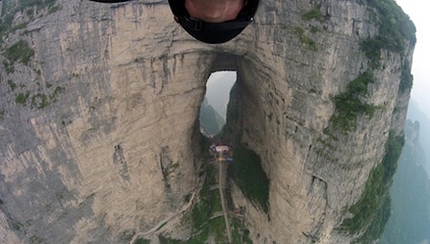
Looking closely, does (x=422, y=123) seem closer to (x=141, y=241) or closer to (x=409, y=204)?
(x=409, y=204)

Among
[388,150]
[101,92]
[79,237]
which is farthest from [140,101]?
[388,150]

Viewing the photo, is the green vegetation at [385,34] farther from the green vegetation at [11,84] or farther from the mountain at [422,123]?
the mountain at [422,123]

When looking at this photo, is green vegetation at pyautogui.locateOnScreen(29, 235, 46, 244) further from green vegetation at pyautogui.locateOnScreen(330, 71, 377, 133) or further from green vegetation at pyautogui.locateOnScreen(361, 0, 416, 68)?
green vegetation at pyautogui.locateOnScreen(361, 0, 416, 68)

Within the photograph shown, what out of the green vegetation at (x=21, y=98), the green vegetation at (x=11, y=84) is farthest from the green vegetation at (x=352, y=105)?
the green vegetation at (x=11, y=84)

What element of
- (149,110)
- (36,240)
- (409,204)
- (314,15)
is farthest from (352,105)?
(409,204)

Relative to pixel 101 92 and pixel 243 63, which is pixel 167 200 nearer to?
pixel 101 92

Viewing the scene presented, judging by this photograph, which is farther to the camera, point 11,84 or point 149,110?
point 149,110

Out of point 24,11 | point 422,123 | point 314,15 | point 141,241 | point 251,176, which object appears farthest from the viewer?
point 422,123
